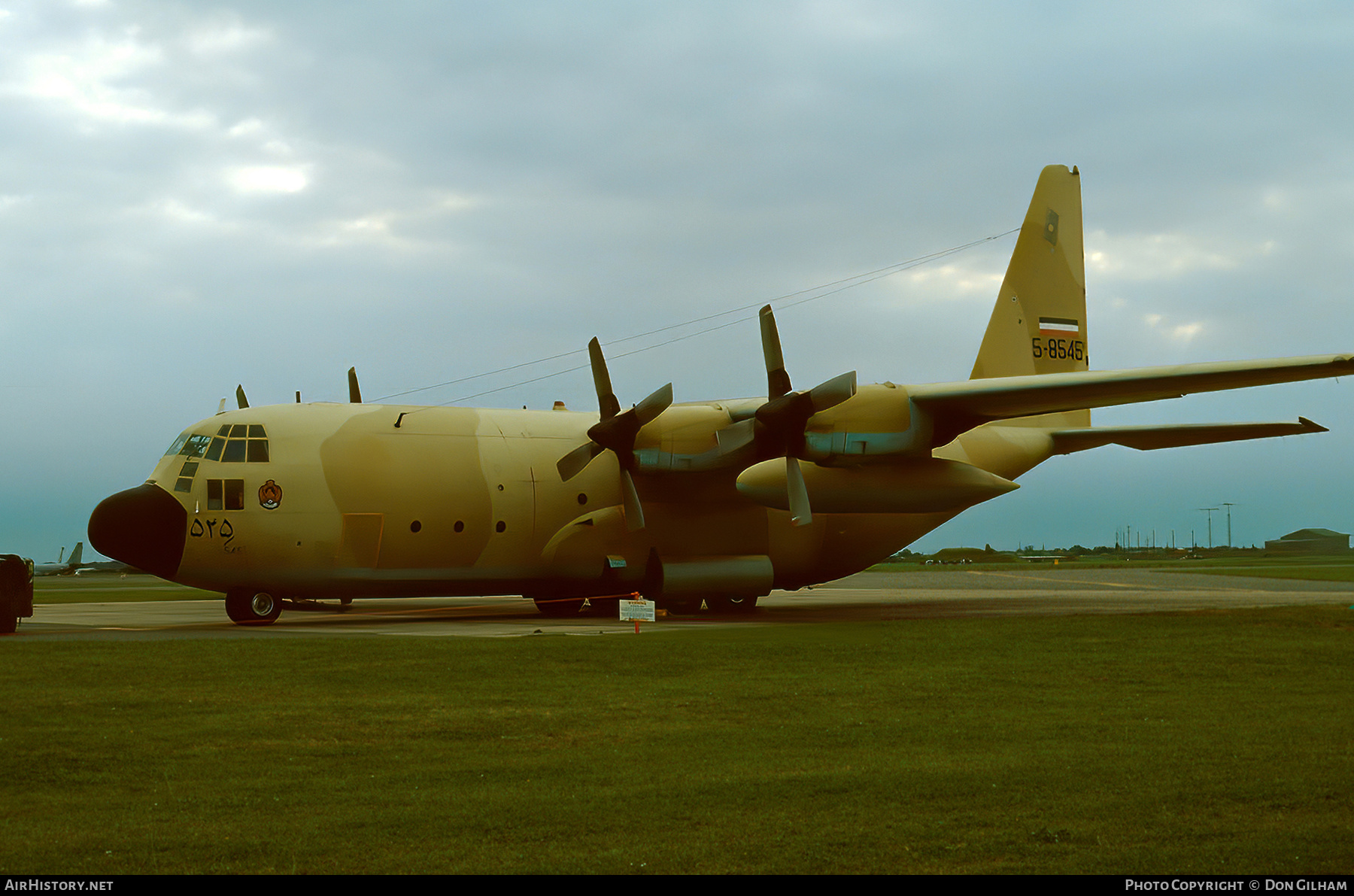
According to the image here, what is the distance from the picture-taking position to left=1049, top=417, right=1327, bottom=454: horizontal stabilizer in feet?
84.8

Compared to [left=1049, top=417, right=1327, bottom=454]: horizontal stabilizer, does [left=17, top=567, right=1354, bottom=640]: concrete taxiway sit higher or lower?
lower

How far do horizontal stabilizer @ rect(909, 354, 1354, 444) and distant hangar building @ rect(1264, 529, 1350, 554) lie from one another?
98.0m

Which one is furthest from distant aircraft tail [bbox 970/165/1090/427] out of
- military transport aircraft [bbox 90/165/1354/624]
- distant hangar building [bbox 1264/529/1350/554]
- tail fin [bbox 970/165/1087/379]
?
distant hangar building [bbox 1264/529/1350/554]

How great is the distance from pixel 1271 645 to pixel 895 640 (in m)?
4.91

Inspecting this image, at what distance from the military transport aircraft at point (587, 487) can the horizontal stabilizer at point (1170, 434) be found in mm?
64

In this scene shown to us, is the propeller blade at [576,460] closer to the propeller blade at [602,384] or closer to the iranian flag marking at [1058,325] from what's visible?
the propeller blade at [602,384]

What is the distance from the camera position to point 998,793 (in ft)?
22.2

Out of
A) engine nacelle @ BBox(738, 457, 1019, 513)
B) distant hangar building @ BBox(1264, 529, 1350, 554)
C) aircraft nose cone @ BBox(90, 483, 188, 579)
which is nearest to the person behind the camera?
aircraft nose cone @ BBox(90, 483, 188, 579)

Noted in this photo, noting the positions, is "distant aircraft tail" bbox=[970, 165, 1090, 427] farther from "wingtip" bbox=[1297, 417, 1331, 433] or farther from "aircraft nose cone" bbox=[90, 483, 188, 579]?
"aircraft nose cone" bbox=[90, 483, 188, 579]

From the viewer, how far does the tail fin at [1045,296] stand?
29.3 metres

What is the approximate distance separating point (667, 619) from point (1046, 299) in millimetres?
14348

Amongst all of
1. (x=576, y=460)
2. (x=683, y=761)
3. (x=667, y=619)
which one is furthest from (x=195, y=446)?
(x=683, y=761)

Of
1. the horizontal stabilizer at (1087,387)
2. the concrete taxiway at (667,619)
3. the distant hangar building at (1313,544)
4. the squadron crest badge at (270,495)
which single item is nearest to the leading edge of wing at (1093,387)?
the horizontal stabilizer at (1087,387)

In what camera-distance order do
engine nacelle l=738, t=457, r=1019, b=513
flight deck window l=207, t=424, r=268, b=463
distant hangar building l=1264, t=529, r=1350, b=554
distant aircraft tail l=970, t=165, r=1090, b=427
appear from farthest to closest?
distant hangar building l=1264, t=529, r=1350, b=554, distant aircraft tail l=970, t=165, r=1090, b=427, engine nacelle l=738, t=457, r=1019, b=513, flight deck window l=207, t=424, r=268, b=463
